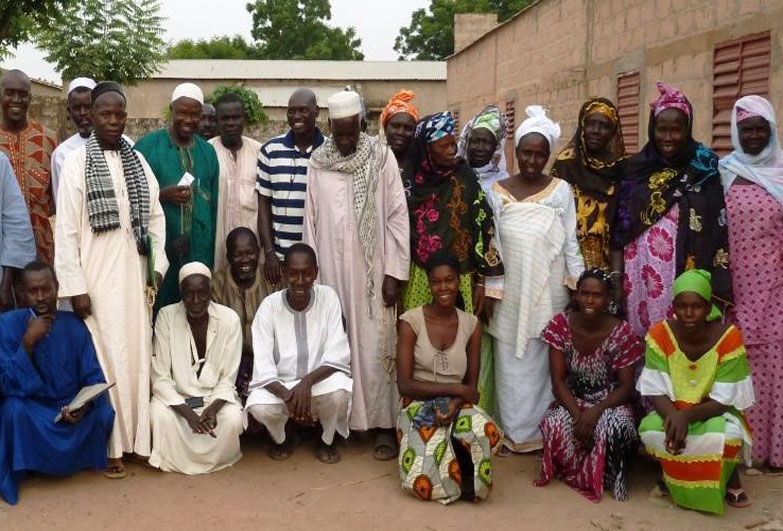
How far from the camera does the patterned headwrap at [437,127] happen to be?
453 cm

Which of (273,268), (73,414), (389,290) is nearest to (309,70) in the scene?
(273,268)

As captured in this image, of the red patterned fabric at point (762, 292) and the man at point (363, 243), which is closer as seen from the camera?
the red patterned fabric at point (762, 292)

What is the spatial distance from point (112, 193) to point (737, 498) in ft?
11.1

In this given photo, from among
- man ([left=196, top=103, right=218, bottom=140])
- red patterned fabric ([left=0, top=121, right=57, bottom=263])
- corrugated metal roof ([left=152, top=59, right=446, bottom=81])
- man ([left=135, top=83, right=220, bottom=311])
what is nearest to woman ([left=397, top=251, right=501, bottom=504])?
man ([left=135, top=83, right=220, bottom=311])

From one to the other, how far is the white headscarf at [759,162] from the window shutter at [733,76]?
8.14 ft

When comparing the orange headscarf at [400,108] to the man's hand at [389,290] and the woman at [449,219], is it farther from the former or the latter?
the man's hand at [389,290]

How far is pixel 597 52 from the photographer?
405 inches

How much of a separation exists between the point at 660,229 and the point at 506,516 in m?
1.70

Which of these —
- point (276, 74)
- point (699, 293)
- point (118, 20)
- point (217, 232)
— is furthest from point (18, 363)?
point (276, 74)

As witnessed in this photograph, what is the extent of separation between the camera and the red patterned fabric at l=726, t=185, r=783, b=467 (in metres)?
4.35

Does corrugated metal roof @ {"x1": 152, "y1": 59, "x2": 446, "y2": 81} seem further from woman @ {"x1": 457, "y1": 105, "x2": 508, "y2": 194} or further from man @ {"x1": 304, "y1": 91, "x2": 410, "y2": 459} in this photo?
man @ {"x1": 304, "y1": 91, "x2": 410, "y2": 459}

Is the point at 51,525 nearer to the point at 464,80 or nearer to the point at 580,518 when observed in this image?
the point at 580,518

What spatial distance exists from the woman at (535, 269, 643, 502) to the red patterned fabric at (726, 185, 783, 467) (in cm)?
64

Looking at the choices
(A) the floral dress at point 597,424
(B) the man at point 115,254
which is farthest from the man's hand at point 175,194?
(A) the floral dress at point 597,424
